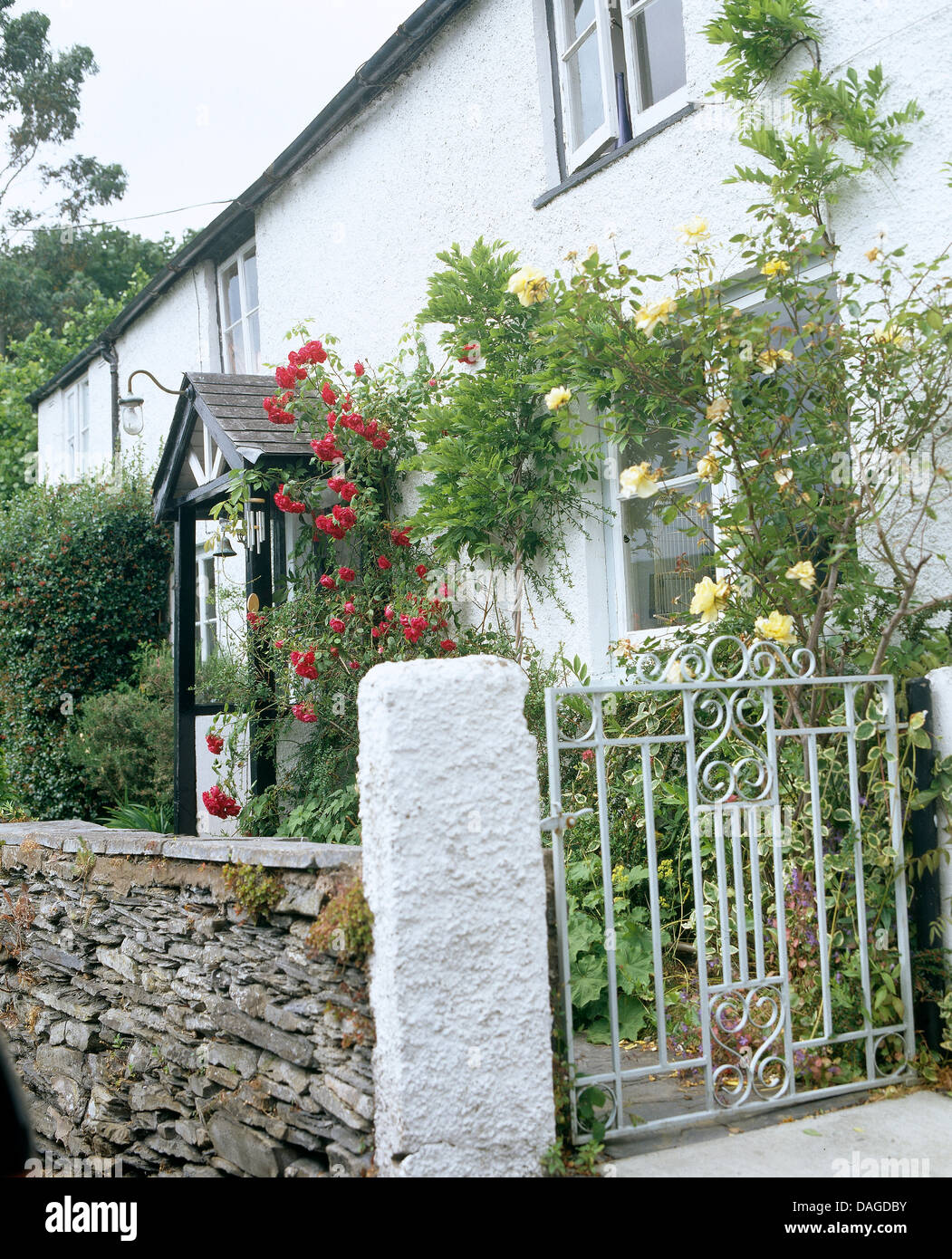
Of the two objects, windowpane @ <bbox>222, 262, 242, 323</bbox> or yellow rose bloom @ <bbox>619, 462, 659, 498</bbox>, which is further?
windowpane @ <bbox>222, 262, 242, 323</bbox>

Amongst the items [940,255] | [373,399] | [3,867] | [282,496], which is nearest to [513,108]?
[373,399]

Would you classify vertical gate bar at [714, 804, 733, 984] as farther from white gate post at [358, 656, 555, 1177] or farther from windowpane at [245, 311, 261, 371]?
windowpane at [245, 311, 261, 371]

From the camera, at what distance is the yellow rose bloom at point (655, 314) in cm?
388

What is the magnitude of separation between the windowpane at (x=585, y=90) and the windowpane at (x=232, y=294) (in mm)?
5657

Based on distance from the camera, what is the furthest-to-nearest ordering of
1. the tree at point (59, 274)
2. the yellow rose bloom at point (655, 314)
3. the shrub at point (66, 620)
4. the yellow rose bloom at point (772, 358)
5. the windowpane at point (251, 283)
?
the tree at point (59, 274)
the windowpane at point (251, 283)
the shrub at point (66, 620)
the yellow rose bloom at point (772, 358)
the yellow rose bloom at point (655, 314)

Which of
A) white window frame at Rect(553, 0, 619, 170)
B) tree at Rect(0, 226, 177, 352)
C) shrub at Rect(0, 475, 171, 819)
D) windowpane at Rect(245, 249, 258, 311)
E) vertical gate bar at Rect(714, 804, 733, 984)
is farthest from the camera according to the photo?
tree at Rect(0, 226, 177, 352)

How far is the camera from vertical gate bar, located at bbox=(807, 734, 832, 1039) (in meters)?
3.47

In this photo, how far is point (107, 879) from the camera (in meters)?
5.25

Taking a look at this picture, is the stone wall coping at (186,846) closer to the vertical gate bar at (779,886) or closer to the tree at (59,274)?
the vertical gate bar at (779,886)

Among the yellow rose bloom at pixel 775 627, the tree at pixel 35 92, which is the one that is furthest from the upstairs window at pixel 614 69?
the tree at pixel 35 92

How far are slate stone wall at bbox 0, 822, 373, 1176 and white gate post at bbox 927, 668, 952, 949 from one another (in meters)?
2.00

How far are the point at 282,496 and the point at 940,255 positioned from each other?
3877 millimetres

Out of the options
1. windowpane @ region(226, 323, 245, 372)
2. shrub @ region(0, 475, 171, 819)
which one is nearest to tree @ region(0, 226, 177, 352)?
windowpane @ region(226, 323, 245, 372)

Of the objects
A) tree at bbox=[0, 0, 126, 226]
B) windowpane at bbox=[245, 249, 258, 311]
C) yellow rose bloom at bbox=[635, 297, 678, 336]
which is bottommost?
yellow rose bloom at bbox=[635, 297, 678, 336]
